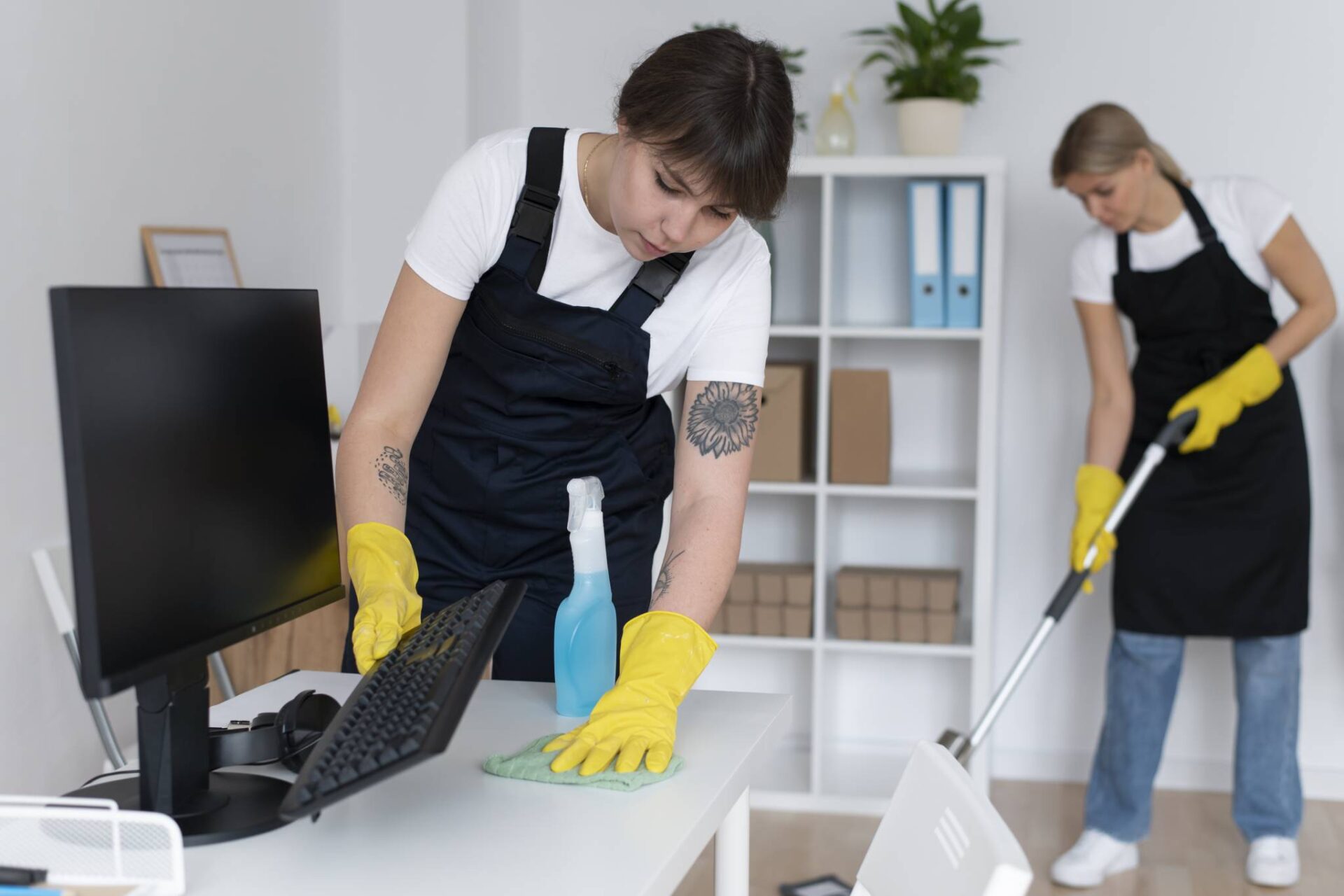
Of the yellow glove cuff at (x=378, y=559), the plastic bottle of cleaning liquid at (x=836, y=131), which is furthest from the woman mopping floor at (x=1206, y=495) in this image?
the yellow glove cuff at (x=378, y=559)

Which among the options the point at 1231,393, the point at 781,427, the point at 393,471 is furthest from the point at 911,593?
the point at 393,471

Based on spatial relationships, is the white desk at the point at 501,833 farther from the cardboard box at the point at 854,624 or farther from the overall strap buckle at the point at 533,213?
the cardboard box at the point at 854,624

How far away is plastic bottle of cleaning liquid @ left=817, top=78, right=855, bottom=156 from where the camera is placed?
127 inches

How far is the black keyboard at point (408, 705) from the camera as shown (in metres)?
0.91

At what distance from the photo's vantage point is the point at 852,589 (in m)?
3.28

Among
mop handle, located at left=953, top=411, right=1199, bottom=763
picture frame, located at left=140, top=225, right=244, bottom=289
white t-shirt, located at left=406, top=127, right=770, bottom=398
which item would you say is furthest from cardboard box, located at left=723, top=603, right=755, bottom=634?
white t-shirt, located at left=406, top=127, right=770, bottom=398

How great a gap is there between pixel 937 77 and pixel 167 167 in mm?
1787

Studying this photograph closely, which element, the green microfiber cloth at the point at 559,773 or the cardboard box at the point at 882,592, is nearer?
the green microfiber cloth at the point at 559,773

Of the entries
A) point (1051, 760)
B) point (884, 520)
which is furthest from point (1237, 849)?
point (884, 520)

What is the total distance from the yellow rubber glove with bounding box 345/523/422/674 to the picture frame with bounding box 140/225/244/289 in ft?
4.12

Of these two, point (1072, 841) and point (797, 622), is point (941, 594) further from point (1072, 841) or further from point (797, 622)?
point (1072, 841)

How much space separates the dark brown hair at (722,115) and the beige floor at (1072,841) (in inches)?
72.9

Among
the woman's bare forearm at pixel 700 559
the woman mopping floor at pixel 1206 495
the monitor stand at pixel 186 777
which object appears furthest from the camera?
the woman mopping floor at pixel 1206 495

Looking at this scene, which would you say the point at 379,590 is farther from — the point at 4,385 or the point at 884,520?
the point at 884,520
